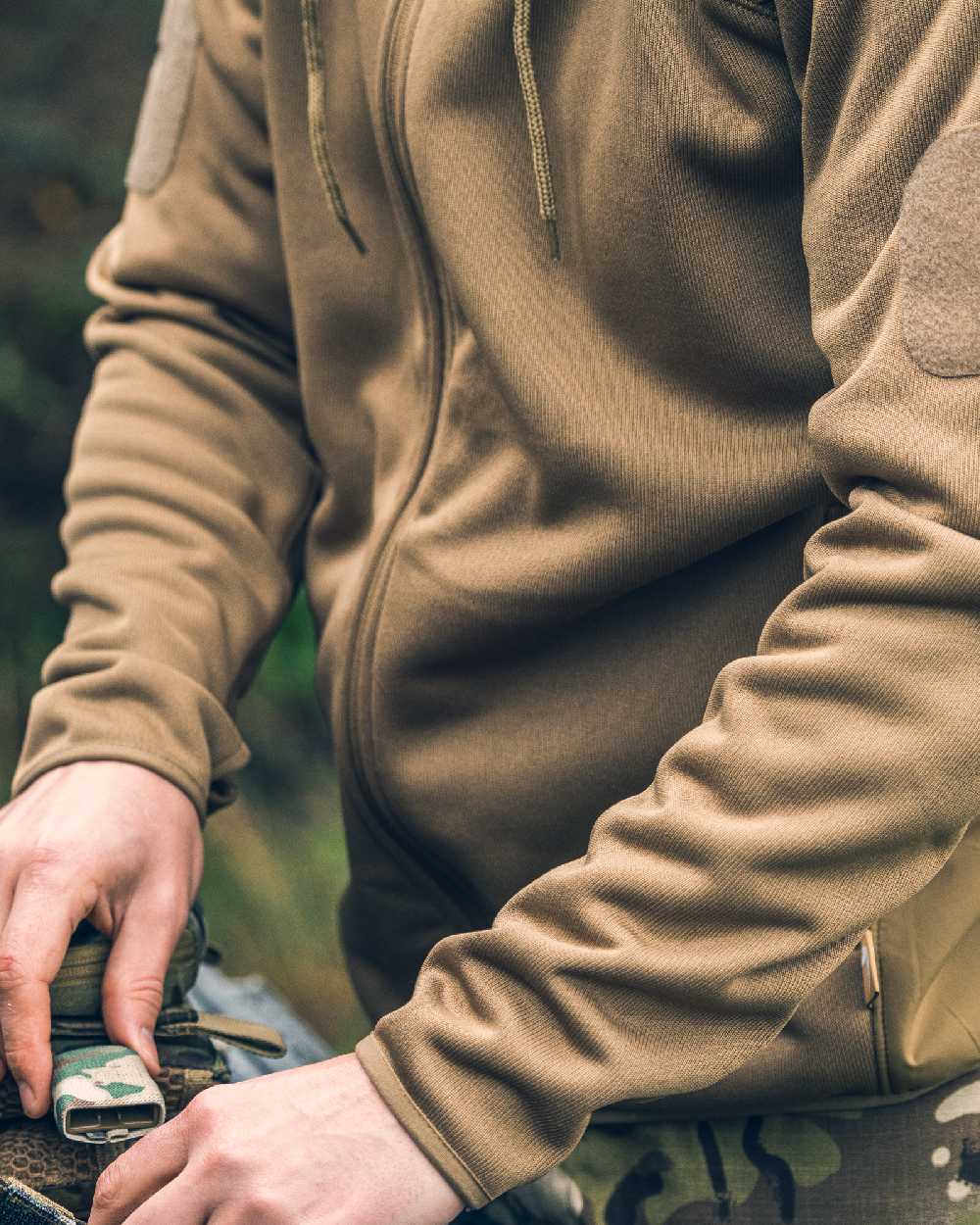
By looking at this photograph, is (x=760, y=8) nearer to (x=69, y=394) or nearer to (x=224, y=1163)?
(x=224, y=1163)

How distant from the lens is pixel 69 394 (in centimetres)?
390

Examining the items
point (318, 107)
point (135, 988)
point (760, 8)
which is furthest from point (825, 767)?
point (318, 107)

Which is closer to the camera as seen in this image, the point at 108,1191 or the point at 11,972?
the point at 108,1191

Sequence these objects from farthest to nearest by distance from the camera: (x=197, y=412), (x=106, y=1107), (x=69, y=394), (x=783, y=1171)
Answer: (x=69, y=394) < (x=197, y=412) < (x=783, y=1171) < (x=106, y=1107)

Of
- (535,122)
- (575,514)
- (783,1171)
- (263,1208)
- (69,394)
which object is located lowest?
(69,394)

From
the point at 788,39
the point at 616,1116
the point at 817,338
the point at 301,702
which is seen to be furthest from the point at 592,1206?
the point at 301,702

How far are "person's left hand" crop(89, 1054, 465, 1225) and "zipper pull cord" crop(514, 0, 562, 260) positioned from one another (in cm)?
70

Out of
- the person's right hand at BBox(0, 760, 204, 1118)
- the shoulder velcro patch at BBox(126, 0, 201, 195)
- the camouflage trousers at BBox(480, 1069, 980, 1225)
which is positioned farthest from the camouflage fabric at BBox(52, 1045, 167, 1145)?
the shoulder velcro patch at BBox(126, 0, 201, 195)

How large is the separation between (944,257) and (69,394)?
319cm

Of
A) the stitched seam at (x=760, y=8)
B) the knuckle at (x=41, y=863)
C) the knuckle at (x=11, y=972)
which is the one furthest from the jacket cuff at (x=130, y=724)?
the stitched seam at (x=760, y=8)

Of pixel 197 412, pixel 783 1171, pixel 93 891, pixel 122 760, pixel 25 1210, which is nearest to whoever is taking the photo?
pixel 25 1210

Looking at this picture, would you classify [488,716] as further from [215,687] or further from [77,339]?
[77,339]

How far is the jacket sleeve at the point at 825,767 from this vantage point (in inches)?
39.3

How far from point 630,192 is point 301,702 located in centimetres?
288
